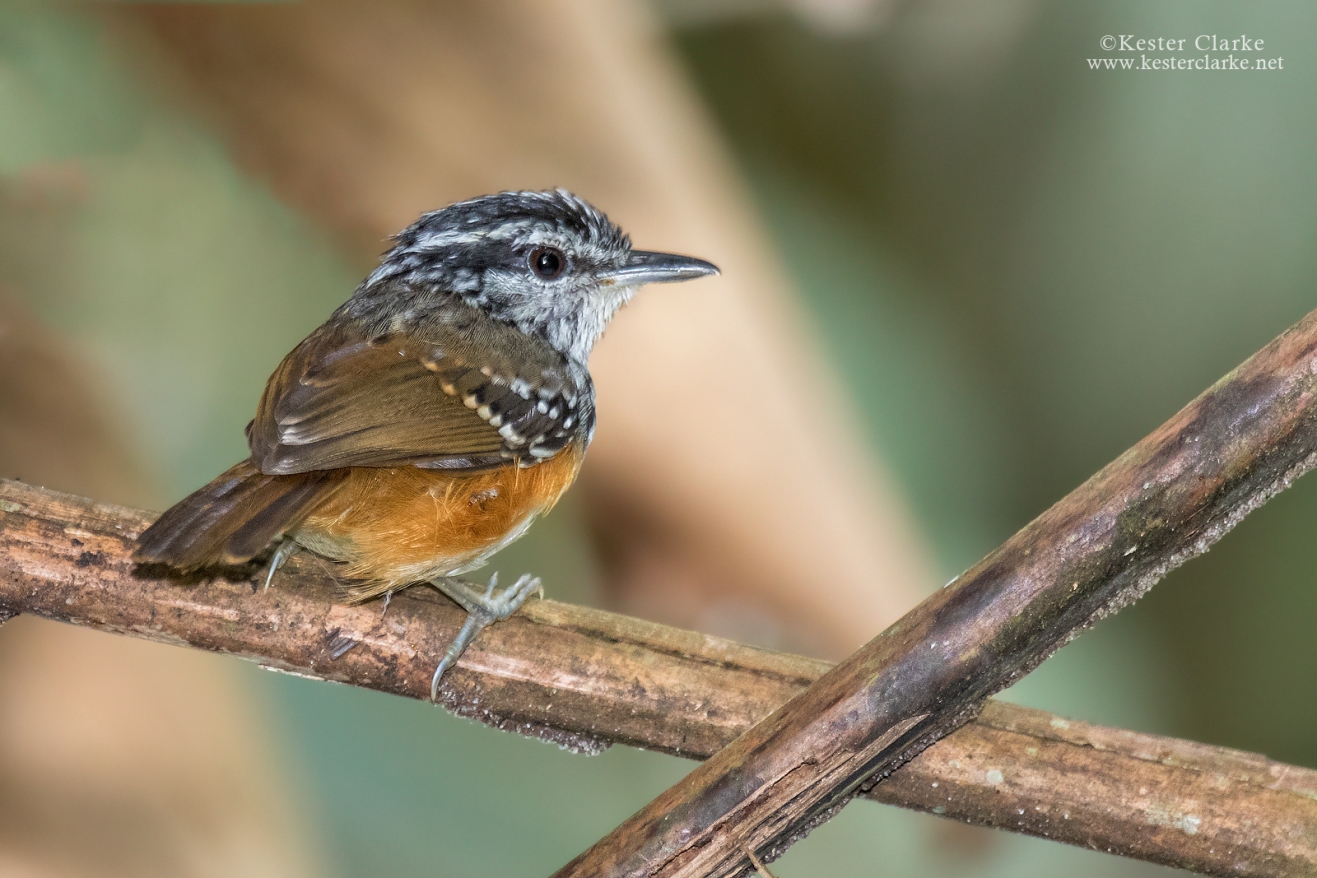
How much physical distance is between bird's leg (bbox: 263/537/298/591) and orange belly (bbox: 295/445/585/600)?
8cm

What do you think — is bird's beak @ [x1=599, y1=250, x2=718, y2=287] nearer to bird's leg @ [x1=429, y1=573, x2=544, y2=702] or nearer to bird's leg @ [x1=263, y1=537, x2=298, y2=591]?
bird's leg @ [x1=429, y1=573, x2=544, y2=702]

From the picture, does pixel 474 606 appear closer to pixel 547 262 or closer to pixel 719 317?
pixel 547 262

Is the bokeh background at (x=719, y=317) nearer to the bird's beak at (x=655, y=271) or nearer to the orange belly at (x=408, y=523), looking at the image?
the bird's beak at (x=655, y=271)

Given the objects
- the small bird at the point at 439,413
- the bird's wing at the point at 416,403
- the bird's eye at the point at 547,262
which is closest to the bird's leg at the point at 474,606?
the small bird at the point at 439,413

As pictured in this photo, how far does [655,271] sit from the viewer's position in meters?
2.28

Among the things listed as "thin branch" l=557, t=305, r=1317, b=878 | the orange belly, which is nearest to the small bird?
the orange belly

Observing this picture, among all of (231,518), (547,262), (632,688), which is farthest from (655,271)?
(231,518)

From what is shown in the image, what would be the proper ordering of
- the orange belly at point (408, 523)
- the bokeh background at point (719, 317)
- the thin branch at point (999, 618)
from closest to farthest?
the thin branch at point (999, 618)
the orange belly at point (408, 523)
the bokeh background at point (719, 317)

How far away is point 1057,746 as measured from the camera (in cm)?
176

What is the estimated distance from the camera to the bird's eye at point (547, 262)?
7.35 feet

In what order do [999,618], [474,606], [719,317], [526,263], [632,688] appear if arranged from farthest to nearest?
1. [719,317]
2. [526,263]
3. [474,606]
4. [632,688]
5. [999,618]

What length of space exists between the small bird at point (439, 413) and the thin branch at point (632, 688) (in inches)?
3.1

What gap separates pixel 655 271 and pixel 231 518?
3.46 feet

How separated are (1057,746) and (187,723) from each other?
209 cm
